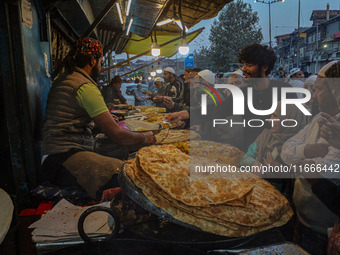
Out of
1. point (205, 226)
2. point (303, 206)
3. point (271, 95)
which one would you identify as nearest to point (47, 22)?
point (271, 95)

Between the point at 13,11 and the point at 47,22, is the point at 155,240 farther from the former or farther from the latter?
the point at 47,22

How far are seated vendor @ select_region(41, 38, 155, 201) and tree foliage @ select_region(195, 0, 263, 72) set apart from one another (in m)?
34.9

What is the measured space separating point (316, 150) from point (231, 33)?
37.3m

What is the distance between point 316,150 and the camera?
1802 millimetres

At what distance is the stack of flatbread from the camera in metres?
1.29

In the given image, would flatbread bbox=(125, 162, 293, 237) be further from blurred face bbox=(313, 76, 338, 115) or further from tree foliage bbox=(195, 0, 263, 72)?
tree foliage bbox=(195, 0, 263, 72)

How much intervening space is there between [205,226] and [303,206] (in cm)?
94

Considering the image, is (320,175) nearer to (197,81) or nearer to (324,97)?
(324,97)

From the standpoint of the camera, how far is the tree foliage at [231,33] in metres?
35.3

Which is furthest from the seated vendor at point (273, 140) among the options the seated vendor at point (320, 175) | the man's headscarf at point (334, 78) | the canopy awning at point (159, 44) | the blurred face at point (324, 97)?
the canopy awning at point (159, 44)

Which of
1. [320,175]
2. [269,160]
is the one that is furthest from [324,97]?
[269,160]

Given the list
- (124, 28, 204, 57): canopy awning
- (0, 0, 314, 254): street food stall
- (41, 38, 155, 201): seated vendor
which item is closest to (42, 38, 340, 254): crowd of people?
(41, 38, 155, 201): seated vendor

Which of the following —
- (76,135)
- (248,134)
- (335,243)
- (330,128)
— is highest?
(330,128)

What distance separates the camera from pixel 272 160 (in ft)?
7.59
